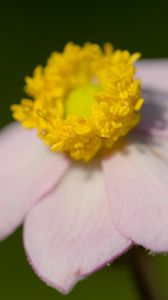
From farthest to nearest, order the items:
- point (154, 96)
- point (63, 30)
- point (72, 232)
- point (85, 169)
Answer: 1. point (63, 30)
2. point (154, 96)
3. point (85, 169)
4. point (72, 232)

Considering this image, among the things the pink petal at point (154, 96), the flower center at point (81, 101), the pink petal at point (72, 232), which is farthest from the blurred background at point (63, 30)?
the pink petal at point (72, 232)

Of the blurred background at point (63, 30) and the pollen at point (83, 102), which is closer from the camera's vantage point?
the pollen at point (83, 102)

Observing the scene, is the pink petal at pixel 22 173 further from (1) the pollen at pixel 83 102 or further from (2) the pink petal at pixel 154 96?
(2) the pink petal at pixel 154 96

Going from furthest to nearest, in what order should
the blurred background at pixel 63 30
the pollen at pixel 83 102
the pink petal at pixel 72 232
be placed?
the blurred background at pixel 63 30 < the pollen at pixel 83 102 < the pink petal at pixel 72 232

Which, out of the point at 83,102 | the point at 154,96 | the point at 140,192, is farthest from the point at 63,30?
the point at 140,192

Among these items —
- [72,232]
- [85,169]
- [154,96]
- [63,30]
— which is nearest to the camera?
[72,232]

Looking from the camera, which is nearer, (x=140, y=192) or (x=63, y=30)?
(x=140, y=192)

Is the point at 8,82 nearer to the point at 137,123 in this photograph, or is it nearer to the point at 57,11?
the point at 57,11

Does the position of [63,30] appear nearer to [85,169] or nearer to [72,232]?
[85,169]
